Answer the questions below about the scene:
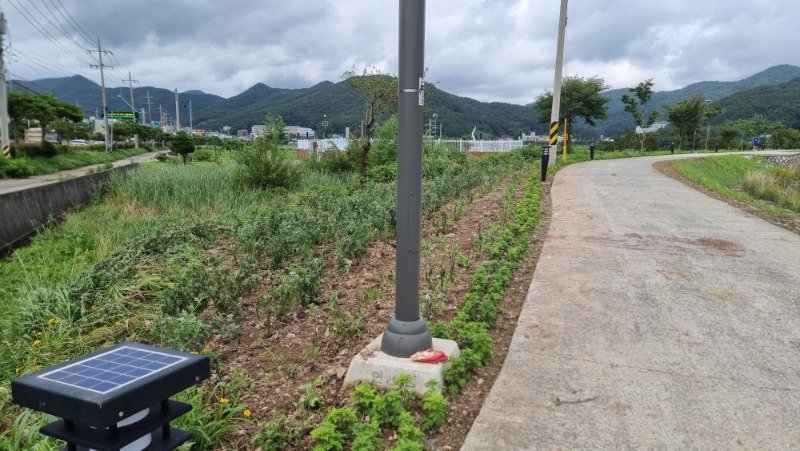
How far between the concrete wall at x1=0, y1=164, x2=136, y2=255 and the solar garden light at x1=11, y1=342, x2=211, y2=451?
944cm

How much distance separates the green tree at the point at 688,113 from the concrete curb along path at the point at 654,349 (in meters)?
41.4

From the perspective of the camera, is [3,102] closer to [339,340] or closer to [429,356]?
[339,340]

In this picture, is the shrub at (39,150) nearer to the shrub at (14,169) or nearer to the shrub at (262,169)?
the shrub at (14,169)

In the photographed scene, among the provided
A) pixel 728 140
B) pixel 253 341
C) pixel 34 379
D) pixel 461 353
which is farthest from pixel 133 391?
pixel 728 140

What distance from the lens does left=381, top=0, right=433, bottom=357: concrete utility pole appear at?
3.07 meters

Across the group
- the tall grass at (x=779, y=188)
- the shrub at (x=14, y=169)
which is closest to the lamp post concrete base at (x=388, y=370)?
the tall grass at (x=779, y=188)

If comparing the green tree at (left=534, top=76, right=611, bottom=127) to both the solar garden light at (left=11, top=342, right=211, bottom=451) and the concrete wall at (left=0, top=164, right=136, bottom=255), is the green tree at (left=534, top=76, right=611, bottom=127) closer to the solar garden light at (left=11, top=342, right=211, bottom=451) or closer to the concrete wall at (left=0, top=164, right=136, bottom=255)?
the concrete wall at (left=0, top=164, right=136, bottom=255)

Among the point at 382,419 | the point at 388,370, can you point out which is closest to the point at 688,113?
the point at 388,370

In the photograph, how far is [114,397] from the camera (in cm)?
143

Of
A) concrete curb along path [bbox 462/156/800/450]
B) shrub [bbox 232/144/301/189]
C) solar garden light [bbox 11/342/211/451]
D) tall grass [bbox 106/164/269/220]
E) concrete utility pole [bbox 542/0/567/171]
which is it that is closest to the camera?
solar garden light [bbox 11/342/211/451]

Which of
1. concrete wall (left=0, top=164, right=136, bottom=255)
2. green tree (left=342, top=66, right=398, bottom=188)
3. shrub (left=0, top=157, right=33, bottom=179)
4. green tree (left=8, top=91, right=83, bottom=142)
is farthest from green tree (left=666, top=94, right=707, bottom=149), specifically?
green tree (left=8, top=91, right=83, bottom=142)

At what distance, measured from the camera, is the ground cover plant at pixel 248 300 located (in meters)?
3.21

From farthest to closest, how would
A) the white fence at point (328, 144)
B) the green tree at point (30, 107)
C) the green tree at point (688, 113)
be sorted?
the green tree at point (688, 113) → the green tree at point (30, 107) → the white fence at point (328, 144)

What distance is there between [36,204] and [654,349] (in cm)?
1162
